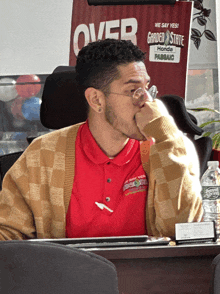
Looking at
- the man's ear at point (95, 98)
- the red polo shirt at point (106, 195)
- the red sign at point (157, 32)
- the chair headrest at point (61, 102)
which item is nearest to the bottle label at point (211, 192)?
the red polo shirt at point (106, 195)

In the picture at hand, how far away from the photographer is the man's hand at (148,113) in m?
1.38

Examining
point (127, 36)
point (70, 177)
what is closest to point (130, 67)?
point (70, 177)

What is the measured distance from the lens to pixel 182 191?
51.1 inches

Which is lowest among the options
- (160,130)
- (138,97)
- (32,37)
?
(160,130)

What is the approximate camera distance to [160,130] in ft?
Answer: 4.52

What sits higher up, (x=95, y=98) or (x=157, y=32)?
(x=157, y=32)

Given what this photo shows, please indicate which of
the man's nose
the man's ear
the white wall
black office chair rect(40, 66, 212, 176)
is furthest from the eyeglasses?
the white wall

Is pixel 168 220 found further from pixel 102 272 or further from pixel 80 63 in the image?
pixel 102 272

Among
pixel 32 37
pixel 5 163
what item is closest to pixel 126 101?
pixel 5 163

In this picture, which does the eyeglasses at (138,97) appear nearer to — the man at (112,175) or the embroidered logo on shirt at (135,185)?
the man at (112,175)

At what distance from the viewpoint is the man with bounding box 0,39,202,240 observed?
4.29 feet

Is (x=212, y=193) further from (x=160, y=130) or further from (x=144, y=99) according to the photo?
(x=144, y=99)

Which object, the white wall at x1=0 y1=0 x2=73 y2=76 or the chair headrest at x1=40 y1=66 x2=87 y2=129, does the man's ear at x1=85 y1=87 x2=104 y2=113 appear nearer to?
the chair headrest at x1=40 y1=66 x2=87 y2=129

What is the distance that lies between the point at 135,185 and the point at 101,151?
16 centimetres
